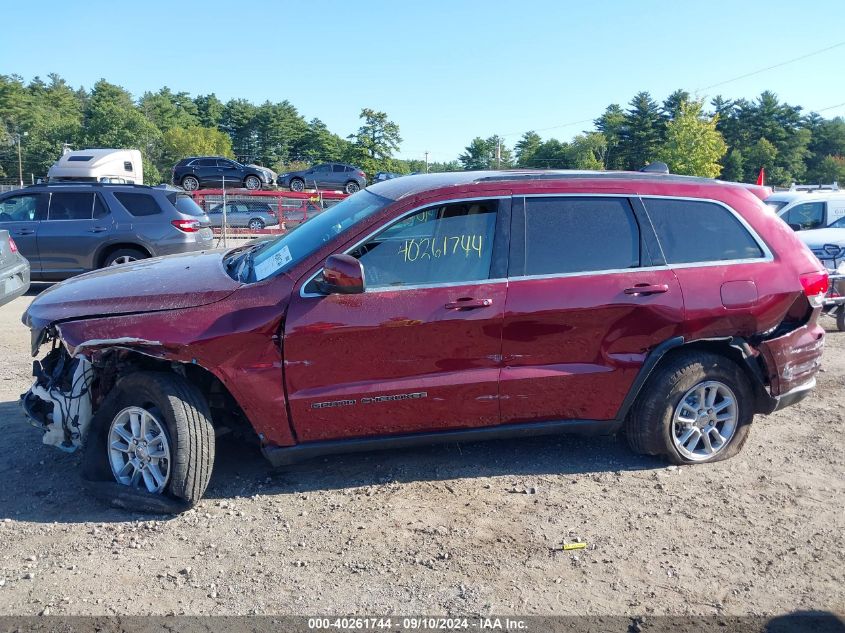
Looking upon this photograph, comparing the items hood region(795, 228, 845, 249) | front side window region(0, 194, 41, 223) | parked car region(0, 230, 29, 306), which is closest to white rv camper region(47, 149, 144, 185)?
front side window region(0, 194, 41, 223)

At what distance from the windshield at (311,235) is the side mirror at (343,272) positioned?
0.28 metres

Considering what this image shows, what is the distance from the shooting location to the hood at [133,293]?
3996 mm

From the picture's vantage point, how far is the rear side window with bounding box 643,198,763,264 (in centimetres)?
454

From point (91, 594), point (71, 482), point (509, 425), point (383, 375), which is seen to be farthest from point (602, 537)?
point (71, 482)

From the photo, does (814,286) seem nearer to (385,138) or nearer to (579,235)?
(579,235)

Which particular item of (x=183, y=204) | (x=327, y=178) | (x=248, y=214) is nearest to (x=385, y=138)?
(x=327, y=178)

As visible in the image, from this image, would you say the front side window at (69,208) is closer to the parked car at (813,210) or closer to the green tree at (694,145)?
the parked car at (813,210)

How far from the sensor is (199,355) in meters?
3.90

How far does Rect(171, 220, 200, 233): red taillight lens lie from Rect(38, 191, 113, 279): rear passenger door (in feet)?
3.20

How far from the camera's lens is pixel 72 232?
11.2 metres

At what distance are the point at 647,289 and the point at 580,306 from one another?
1.49 ft

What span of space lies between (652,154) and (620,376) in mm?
64176

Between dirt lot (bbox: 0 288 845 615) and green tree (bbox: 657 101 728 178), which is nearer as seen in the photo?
dirt lot (bbox: 0 288 845 615)

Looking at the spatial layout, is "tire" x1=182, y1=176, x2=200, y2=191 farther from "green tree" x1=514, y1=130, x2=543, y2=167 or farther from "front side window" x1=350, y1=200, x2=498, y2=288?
"green tree" x1=514, y1=130, x2=543, y2=167
